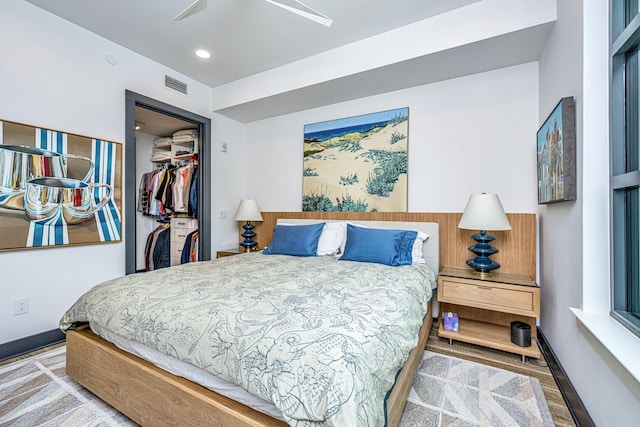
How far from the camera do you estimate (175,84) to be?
3.28 meters

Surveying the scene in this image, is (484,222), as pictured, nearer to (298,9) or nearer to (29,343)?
(298,9)

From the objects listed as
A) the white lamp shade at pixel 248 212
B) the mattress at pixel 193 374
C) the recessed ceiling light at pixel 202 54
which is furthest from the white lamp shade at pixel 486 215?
the recessed ceiling light at pixel 202 54

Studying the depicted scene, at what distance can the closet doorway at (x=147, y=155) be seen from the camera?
2.82 metres

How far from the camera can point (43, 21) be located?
2289mm

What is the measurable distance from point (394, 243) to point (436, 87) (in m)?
1.68

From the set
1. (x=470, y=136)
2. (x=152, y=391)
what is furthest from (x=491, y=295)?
(x=152, y=391)

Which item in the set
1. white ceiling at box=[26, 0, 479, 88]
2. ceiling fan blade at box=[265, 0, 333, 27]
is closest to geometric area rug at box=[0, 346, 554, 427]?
ceiling fan blade at box=[265, 0, 333, 27]

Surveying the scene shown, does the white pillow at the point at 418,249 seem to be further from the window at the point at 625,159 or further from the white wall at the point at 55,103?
the white wall at the point at 55,103

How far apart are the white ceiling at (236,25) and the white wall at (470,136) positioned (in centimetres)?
74

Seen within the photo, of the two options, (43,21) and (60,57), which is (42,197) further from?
(43,21)

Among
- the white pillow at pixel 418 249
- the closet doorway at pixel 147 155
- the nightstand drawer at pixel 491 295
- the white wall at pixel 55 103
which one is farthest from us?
the closet doorway at pixel 147 155

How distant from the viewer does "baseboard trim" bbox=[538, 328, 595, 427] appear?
1.37 meters

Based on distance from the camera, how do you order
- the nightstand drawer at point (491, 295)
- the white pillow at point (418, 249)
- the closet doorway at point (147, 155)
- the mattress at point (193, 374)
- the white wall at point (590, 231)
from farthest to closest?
the closet doorway at point (147, 155)
the white pillow at point (418, 249)
the nightstand drawer at point (491, 295)
the white wall at point (590, 231)
the mattress at point (193, 374)

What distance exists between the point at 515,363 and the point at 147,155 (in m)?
5.67
